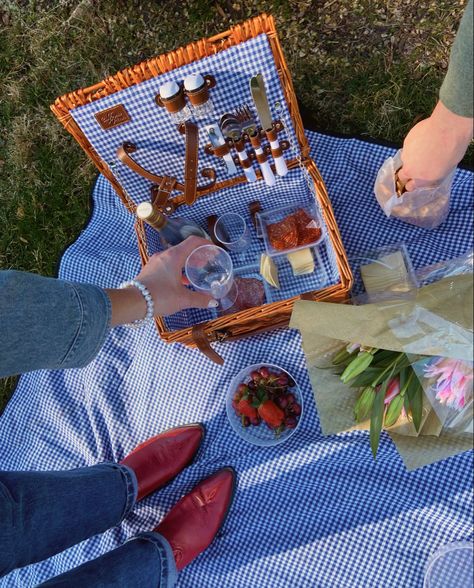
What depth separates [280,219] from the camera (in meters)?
1.68

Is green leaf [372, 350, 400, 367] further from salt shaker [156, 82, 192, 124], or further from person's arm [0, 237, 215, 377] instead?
salt shaker [156, 82, 192, 124]

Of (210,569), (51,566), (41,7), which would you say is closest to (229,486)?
(210,569)

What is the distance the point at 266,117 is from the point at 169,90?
0.81ft

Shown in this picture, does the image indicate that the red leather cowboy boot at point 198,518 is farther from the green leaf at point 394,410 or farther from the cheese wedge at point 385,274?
the cheese wedge at point 385,274

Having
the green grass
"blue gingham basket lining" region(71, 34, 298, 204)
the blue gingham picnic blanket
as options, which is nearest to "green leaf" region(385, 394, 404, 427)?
the blue gingham picnic blanket

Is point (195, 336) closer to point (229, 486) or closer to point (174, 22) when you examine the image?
point (229, 486)

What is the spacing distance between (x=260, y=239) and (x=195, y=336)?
1.49ft

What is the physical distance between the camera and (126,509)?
1.61 m

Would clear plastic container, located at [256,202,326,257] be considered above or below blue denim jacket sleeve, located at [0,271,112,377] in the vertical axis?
below

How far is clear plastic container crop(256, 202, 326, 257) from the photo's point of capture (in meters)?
1.58

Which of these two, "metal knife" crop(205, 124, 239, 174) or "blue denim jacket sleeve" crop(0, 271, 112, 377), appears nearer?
"blue denim jacket sleeve" crop(0, 271, 112, 377)

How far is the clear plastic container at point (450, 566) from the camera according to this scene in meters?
1.27

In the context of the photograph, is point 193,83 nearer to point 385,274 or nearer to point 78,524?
point 385,274

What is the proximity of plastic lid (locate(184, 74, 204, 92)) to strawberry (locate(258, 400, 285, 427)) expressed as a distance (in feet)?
2.88
